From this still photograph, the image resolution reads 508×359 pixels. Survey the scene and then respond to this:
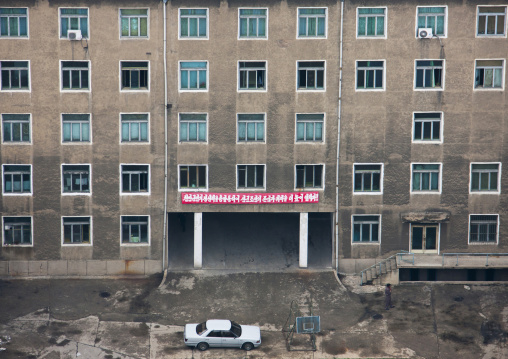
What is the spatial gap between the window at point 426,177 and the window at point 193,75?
13.1 metres

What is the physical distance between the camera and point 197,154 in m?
41.8

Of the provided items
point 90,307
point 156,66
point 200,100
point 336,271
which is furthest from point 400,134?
point 90,307

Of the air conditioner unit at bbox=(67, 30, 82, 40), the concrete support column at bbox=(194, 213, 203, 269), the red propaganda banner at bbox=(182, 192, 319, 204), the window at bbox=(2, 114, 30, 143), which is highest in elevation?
the air conditioner unit at bbox=(67, 30, 82, 40)

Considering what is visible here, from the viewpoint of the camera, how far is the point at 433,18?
41.1 metres

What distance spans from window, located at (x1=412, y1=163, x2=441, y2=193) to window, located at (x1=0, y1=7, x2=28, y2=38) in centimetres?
2353

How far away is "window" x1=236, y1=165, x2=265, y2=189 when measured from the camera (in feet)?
138

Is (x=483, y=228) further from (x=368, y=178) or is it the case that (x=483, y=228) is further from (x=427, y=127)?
(x=368, y=178)

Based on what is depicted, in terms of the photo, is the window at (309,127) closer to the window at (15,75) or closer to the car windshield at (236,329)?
the car windshield at (236,329)

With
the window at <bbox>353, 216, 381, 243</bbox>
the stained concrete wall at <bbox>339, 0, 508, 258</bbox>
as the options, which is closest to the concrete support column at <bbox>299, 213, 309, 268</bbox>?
the stained concrete wall at <bbox>339, 0, 508, 258</bbox>

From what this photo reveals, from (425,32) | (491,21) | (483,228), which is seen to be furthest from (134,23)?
(483,228)

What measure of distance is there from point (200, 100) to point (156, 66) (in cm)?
312

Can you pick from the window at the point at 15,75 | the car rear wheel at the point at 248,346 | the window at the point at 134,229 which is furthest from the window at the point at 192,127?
the car rear wheel at the point at 248,346

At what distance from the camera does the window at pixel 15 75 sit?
41.0 m

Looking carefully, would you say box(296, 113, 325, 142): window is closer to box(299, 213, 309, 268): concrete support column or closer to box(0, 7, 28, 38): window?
box(299, 213, 309, 268): concrete support column
